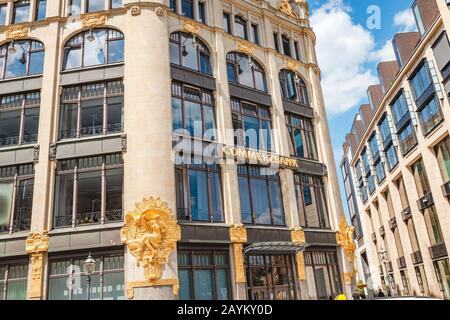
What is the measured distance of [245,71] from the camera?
27.2 metres

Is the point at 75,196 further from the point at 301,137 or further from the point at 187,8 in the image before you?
the point at 301,137

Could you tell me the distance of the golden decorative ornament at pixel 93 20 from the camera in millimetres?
23406

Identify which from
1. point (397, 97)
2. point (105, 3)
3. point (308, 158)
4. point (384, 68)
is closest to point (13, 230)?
point (105, 3)

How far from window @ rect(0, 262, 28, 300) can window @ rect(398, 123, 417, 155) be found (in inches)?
1466

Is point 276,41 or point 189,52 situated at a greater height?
point 276,41

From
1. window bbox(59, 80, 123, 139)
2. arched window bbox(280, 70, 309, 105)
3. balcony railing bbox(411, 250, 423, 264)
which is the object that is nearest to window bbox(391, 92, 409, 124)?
balcony railing bbox(411, 250, 423, 264)

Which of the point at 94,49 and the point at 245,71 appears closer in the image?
the point at 94,49

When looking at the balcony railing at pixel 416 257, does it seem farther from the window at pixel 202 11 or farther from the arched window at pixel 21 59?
the arched window at pixel 21 59

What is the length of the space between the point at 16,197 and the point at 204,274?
10862 mm

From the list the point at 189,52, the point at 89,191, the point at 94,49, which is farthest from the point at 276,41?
the point at 89,191

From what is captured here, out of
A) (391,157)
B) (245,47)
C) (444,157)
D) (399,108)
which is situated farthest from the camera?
(391,157)

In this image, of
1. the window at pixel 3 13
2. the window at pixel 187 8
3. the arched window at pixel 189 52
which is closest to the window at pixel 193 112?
the arched window at pixel 189 52

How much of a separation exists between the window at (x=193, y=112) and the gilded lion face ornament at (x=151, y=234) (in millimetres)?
5131
